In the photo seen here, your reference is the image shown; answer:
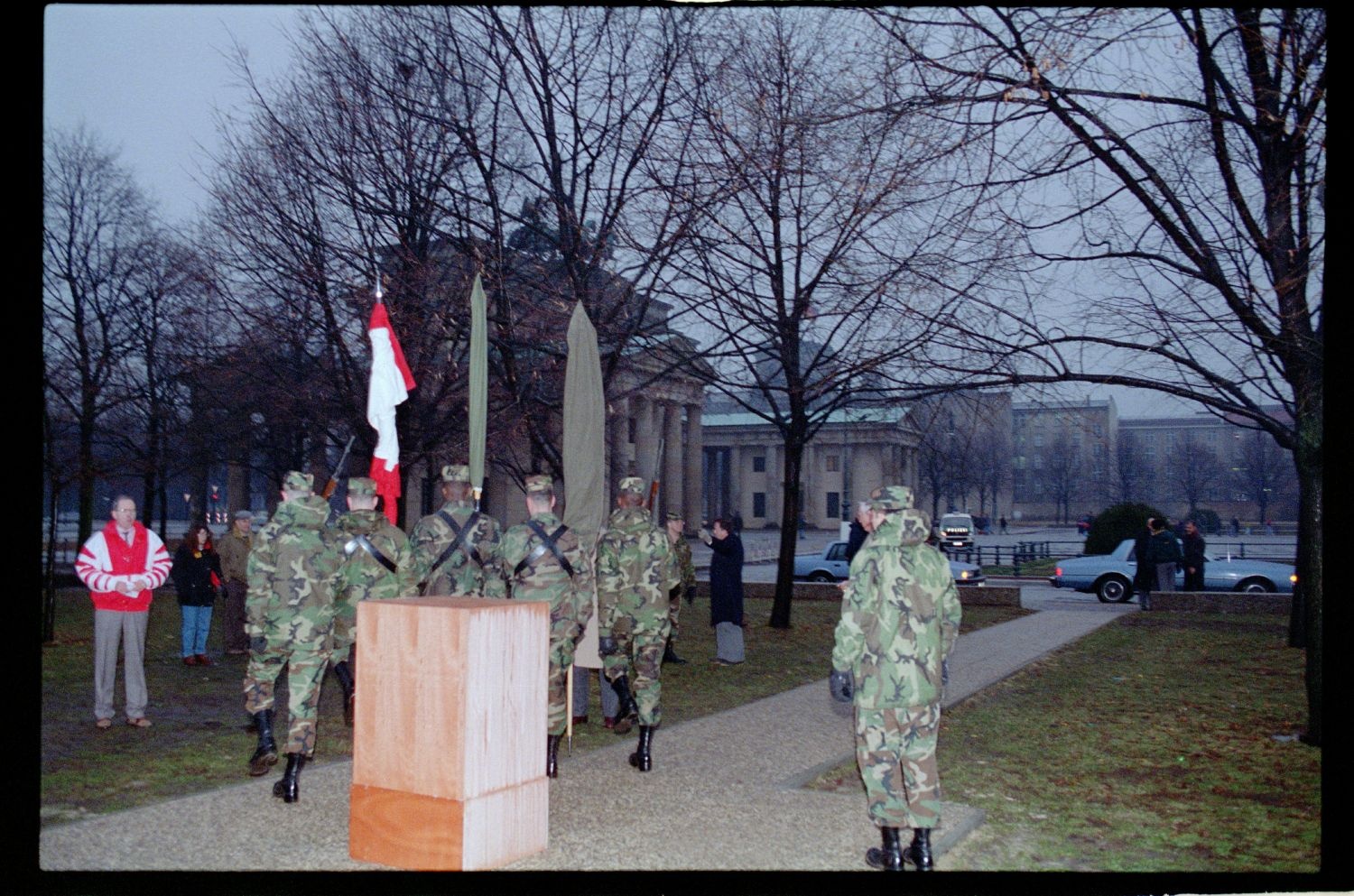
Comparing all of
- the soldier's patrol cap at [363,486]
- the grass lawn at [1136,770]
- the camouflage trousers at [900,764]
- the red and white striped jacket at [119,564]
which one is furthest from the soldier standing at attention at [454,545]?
the camouflage trousers at [900,764]

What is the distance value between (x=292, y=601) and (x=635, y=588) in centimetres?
254

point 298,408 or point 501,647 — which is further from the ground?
point 298,408

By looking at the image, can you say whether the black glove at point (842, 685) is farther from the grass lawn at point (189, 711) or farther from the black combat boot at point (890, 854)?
the grass lawn at point (189, 711)

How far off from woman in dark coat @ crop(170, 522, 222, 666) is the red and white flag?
5906 mm

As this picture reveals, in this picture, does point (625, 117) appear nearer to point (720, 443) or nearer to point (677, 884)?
point (677, 884)

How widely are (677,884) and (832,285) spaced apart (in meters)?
13.4

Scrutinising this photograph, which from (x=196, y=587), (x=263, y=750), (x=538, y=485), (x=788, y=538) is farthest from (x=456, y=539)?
(x=788, y=538)

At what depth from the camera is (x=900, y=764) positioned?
21.0ft

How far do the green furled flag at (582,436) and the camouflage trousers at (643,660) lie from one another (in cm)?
97

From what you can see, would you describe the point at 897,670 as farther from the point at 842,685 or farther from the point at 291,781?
the point at 291,781

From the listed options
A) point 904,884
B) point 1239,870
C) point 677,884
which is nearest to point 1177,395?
point 1239,870

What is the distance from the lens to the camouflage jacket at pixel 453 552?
9.46 m

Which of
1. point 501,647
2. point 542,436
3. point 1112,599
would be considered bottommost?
point 1112,599

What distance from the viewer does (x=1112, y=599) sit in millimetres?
27562
